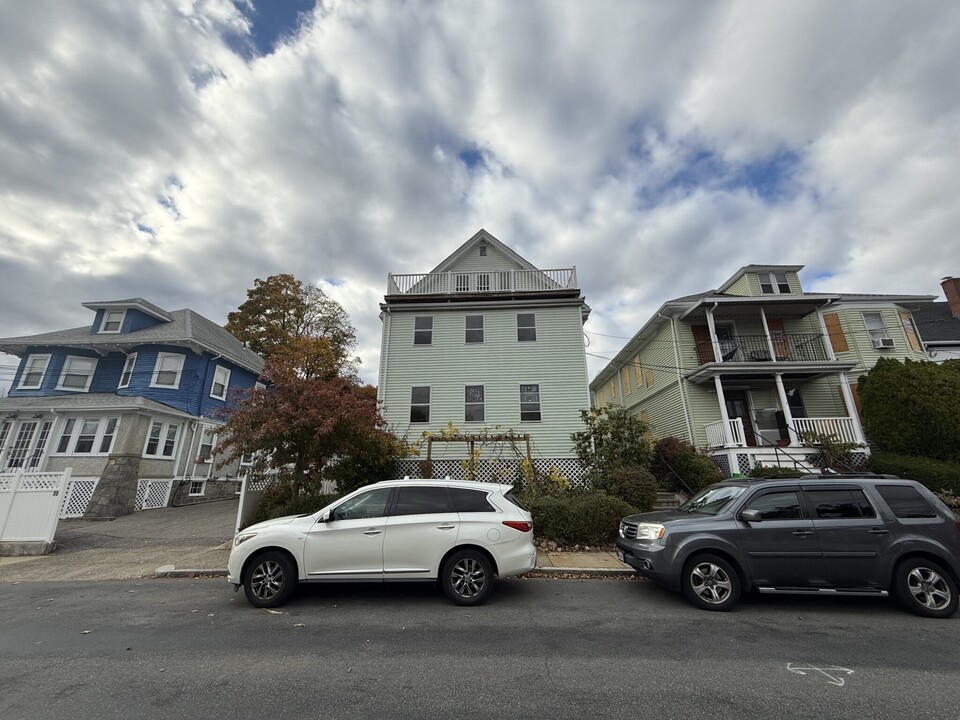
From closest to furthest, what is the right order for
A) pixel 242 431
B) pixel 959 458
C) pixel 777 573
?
pixel 777 573
pixel 242 431
pixel 959 458

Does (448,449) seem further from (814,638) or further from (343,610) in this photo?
(814,638)

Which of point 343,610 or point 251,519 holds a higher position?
point 251,519

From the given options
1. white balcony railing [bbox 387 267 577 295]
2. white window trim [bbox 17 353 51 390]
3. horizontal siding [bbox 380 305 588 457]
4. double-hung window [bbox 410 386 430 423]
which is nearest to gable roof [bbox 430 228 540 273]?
white balcony railing [bbox 387 267 577 295]

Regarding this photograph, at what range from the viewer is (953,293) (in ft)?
69.5

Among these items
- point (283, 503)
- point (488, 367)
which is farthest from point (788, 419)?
point (283, 503)

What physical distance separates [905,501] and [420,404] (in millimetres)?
13882

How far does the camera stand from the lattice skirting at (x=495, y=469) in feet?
46.8

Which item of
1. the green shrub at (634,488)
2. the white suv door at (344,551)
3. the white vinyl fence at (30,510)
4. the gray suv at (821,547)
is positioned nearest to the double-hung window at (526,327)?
the green shrub at (634,488)

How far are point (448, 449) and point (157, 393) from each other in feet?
45.8

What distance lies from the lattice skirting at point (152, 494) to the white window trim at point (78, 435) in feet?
6.36

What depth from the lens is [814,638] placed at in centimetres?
454

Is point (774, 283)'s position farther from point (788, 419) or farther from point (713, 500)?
point (713, 500)

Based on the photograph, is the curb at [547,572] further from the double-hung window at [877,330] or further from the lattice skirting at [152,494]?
the double-hung window at [877,330]

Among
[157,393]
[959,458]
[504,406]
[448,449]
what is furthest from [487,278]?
[959,458]
